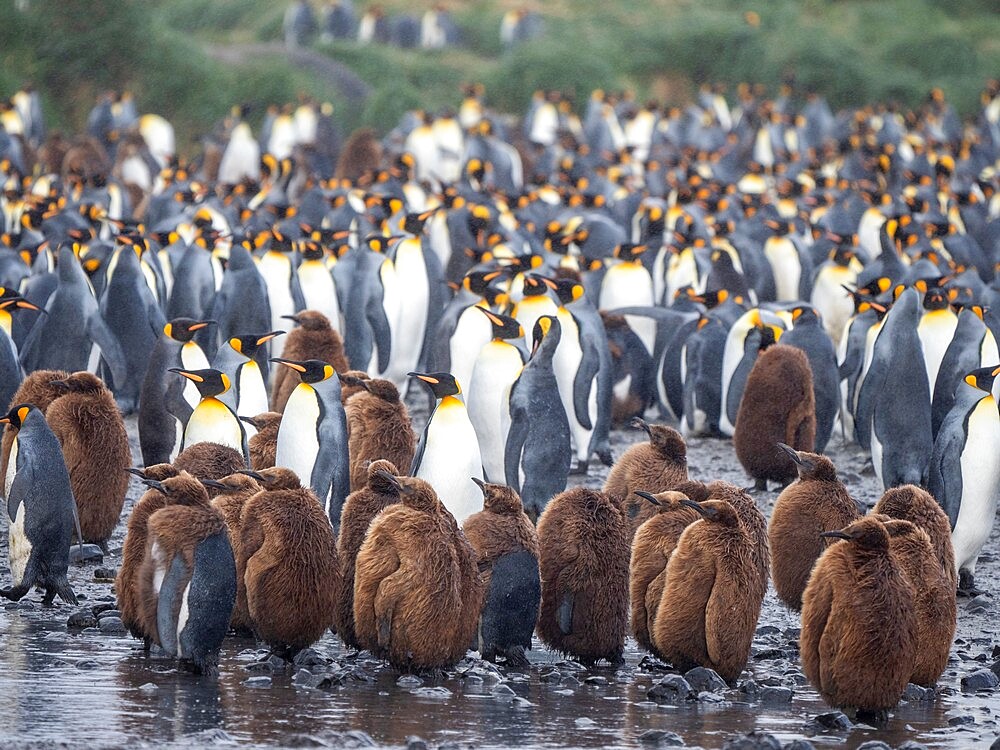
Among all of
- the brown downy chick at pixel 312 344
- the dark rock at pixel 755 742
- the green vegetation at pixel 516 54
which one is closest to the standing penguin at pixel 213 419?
the brown downy chick at pixel 312 344

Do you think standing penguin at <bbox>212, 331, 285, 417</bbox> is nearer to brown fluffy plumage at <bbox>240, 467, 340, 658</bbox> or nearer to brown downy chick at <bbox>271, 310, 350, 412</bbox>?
brown downy chick at <bbox>271, 310, 350, 412</bbox>

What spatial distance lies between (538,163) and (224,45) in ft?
31.6

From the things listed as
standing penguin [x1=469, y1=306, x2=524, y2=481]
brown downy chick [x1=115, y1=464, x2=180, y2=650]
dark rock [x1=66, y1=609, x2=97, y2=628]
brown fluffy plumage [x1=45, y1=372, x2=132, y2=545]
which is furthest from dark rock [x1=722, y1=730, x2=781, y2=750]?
standing penguin [x1=469, y1=306, x2=524, y2=481]

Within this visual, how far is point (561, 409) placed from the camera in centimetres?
755

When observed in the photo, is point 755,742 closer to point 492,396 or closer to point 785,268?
point 492,396

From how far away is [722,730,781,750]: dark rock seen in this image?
A: 4478mm

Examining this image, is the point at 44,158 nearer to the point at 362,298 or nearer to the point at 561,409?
the point at 362,298

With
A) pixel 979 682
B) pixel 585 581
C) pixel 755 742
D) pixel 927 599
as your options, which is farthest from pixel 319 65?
pixel 755 742

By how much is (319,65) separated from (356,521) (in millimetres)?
22091

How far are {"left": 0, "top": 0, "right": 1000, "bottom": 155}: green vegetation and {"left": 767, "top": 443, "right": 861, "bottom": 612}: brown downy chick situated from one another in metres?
19.6

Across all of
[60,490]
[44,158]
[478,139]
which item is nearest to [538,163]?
[478,139]

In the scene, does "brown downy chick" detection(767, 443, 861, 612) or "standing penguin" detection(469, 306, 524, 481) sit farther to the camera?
"standing penguin" detection(469, 306, 524, 481)

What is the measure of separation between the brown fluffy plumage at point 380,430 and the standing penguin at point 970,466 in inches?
94.2

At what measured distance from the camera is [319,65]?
2680cm
